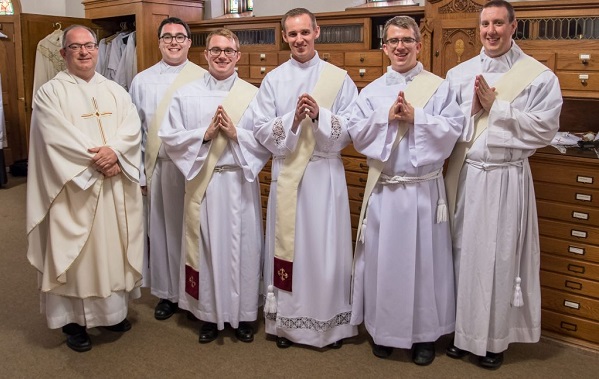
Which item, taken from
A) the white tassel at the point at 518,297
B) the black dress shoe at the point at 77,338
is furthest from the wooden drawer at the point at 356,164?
the black dress shoe at the point at 77,338

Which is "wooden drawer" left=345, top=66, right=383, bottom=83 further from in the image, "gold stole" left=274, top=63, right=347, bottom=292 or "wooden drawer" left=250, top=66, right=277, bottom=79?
"gold stole" left=274, top=63, right=347, bottom=292

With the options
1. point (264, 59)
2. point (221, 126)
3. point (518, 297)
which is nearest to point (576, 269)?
point (518, 297)

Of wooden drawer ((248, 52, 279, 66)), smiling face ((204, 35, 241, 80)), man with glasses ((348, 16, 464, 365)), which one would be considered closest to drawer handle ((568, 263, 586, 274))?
man with glasses ((348, 16, 464, 365))

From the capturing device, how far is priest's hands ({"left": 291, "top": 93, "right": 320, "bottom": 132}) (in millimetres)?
2979

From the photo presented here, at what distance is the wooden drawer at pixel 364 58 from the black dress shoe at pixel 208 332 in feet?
7.59

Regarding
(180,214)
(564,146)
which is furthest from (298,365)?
(564,146)

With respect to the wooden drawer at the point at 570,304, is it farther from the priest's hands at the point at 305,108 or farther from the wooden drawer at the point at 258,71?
the wooden drawer at the point at 258,71

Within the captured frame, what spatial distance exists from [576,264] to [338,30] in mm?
2454

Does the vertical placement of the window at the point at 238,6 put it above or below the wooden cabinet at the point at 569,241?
above

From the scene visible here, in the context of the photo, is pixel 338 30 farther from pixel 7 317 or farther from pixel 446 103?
pixel 7 317

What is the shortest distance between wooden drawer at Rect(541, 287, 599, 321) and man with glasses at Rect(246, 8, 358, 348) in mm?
1149

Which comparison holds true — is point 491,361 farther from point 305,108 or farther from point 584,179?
point 305,108

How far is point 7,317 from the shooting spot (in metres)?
3.77

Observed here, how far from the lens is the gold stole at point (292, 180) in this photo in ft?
10.3
